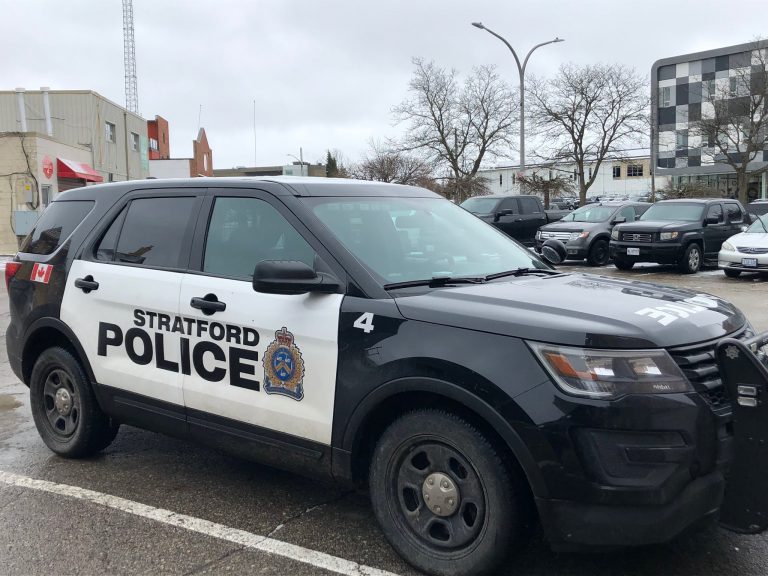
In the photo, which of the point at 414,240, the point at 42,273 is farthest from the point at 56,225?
the point at 414,240

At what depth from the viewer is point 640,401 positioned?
2.63 meters

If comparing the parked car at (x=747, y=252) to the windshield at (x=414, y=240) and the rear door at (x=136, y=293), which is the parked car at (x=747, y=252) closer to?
the windshield at (x=414, y=240)

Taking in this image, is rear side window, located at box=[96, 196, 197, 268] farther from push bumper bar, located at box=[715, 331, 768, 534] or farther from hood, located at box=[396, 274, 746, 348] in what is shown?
push bumper bar, located at box=[715, 331, 768, 534]

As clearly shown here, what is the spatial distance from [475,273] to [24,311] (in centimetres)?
306

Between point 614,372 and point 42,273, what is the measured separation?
3.69 meters

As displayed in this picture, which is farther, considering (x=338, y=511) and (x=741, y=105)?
(x=741, y=105)

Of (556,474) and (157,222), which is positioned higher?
(157,222)

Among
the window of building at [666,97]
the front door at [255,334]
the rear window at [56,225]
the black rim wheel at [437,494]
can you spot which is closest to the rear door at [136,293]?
the front door at [255,334]

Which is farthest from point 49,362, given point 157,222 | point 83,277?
point 157,222

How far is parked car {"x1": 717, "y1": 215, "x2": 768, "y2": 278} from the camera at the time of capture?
47.9 ft

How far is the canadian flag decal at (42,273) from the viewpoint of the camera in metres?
4.66

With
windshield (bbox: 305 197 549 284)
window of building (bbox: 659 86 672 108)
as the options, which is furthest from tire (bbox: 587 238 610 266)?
window of building (bbox: 659 86 672 108)

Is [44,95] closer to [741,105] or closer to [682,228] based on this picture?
[682,228]

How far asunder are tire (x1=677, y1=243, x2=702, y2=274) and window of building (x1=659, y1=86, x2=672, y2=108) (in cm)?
5559
